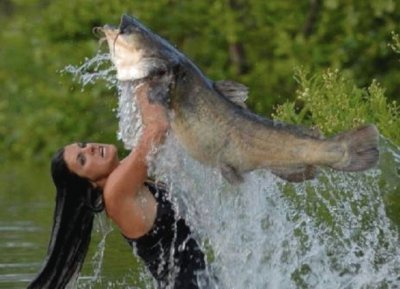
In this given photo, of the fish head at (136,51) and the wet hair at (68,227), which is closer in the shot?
the fish head at (136,51)

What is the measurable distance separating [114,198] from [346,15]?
13.0 m

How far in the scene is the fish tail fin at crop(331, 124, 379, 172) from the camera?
7.97 meters

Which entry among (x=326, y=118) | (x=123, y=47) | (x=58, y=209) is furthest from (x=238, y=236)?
(x=326, y=118)

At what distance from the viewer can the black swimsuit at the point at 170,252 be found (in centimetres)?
862

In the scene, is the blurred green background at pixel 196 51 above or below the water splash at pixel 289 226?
above

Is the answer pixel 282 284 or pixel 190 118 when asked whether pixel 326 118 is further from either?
pixel 190 118

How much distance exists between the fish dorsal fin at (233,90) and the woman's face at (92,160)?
2.39 ft

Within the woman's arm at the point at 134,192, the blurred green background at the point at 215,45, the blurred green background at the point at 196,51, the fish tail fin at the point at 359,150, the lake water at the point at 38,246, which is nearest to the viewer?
the fish tail fin at the point at 359,150

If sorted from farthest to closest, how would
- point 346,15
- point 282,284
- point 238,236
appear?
point 346,15 < point 282,284 < point 238,236

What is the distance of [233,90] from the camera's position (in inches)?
319

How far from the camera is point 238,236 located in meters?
9.26

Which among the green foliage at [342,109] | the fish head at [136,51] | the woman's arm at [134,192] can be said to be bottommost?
the woman's arm at [134,192]

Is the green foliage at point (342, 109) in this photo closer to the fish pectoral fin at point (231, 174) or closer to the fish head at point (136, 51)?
the fish pectoral fin at point (231, 174)

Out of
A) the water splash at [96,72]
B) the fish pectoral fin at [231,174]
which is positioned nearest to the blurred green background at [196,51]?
the water splash at [96,72]
